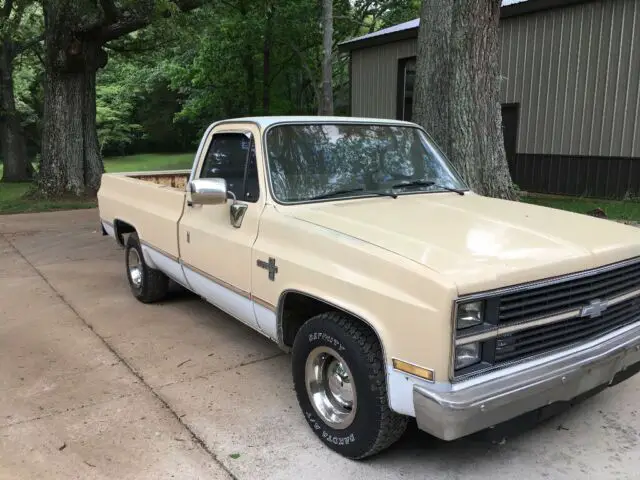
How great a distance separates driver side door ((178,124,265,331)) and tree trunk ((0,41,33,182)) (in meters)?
20.8

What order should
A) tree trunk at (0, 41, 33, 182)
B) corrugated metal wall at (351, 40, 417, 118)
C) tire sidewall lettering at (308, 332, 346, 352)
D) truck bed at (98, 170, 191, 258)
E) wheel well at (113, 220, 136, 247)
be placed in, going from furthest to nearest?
tree trunk at (0, 41, 33, 182), corrugated metal wall at (351, 40, 417, 118), wheel well at (113, 220, 136, 247), truck bed at (98, 170, 191, 258), tire sidewall lettering at (308, 332, 346, 352)

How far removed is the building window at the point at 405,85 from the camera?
18.0m

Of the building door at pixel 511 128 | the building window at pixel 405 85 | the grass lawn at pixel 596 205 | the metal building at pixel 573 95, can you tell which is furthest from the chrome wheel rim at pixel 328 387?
the building window at pixel 405 85

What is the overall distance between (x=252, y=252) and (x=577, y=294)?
1.93 m

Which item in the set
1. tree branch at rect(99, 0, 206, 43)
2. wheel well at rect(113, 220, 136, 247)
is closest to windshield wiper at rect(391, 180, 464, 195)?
wheel well at rect(113, 220, 136, 247)

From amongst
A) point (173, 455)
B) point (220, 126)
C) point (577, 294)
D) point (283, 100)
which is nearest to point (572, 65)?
Answer: point (220, 126)

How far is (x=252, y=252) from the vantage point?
3.77 metres

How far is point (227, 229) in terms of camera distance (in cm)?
411

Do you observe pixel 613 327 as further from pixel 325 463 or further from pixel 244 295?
pixel 244 295

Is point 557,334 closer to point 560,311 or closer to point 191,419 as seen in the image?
point 560,311

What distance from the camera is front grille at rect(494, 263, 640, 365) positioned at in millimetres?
2727

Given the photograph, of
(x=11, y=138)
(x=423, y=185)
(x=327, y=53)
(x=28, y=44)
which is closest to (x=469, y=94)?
(x=423, y=185)

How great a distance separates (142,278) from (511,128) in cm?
1201

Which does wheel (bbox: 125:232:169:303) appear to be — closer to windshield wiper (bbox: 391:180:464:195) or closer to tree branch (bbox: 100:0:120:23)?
windshield wiper (bbox: 391:180:464:195)
